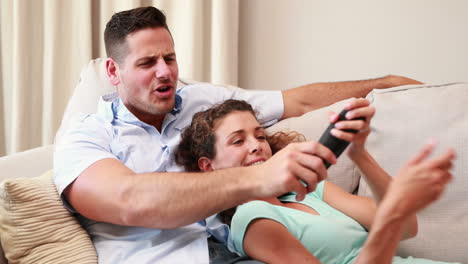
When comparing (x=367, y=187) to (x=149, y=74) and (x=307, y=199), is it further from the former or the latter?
(x=149, y=74)

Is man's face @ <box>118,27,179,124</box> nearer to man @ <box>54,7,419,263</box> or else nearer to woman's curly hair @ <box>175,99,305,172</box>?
man @ <box>54,7,419,263</box>

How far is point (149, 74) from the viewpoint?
1678 mm

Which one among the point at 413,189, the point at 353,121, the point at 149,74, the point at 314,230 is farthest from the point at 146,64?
the point at 413,189

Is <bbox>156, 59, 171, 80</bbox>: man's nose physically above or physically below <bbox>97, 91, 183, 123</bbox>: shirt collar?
above

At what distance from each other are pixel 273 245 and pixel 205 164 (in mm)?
394

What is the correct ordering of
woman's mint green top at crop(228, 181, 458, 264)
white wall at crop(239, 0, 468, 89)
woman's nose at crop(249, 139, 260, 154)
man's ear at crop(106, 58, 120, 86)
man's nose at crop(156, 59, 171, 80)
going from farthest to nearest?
white wall at crop(239, 0, 468, 89) < man's ear at crop(106, 58, 120, 86) < man's nose at crop(156, 59, 171, 80) < woman's nose at crop(249, 139, 260, 154) < woman's mint green top at crop(228, 181, 458, 264)

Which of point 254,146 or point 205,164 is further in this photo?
point 205,164

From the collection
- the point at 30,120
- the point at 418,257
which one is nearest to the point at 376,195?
the point at 418,257

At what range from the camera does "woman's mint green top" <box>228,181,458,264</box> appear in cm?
131

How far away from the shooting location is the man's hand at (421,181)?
0.96 metres

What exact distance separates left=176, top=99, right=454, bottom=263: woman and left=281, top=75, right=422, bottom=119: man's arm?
0.21 m

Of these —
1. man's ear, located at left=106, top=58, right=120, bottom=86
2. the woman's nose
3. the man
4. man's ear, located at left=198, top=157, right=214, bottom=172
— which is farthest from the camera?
man's ear, located at left=106, top=58, right=120, bottom=86

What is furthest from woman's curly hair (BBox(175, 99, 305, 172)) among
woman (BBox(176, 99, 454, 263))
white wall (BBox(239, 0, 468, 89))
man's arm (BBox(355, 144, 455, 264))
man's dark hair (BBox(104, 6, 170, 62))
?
white wall (BBox(239, 0, 468, 89))

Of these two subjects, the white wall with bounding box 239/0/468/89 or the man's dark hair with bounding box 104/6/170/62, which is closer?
the man's dark hair with bounding box 104/6/170/62
